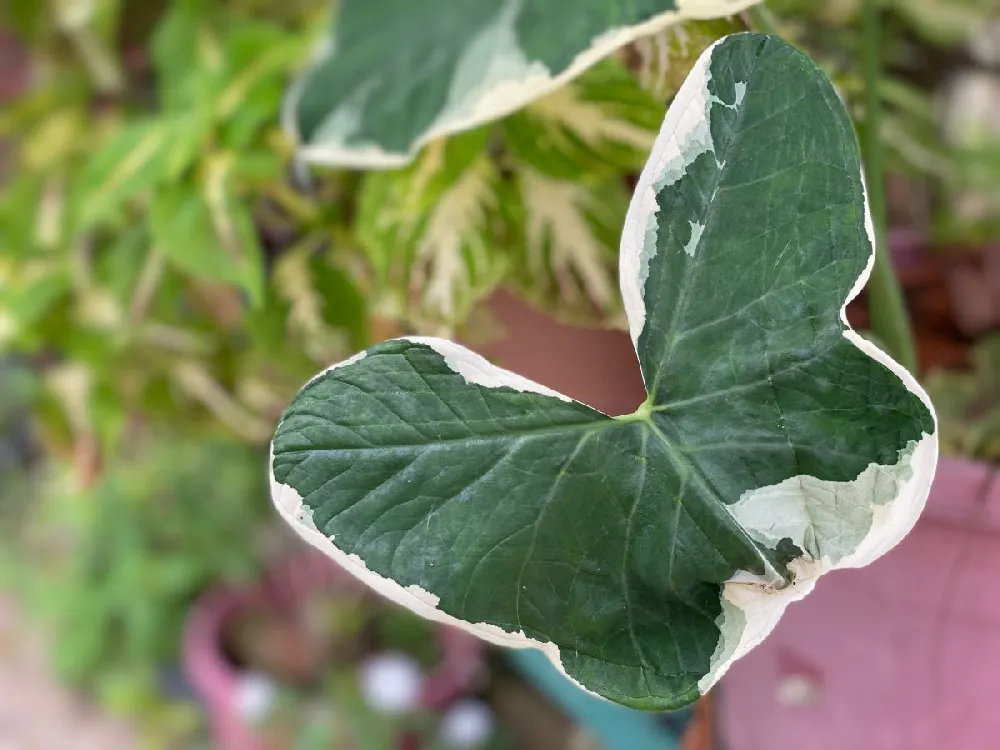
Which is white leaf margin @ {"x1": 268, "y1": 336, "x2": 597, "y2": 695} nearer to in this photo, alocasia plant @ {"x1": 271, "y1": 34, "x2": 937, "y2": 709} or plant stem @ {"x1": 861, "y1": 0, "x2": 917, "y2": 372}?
alocasia plant @ {"x1": 271, "y1": 34, "x2": 937, "y2": 709}

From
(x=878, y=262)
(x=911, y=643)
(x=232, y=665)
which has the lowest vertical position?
(x=232, y=665)

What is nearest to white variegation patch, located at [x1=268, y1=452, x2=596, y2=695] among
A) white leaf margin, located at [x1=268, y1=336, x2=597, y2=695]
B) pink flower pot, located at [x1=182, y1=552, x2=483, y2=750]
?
white leaf margin, located at [x1=268, y1=336, x2=597, y2=695]

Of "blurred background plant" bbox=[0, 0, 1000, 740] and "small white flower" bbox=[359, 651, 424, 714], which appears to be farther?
"small white flower" bbox=[359, 651, 424, 714]

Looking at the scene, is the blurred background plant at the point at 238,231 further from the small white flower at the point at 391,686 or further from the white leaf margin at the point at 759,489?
the small white flower at the point at 391,686

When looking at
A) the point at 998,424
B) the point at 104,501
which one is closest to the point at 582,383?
the point at 998,424

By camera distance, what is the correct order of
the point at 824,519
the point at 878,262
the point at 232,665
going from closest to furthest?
the point at 824,519 < the point at 878,262 < the point at 232,665

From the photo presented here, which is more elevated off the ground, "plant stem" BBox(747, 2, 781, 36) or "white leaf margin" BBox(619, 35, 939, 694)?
"plant stem" BBox(747, 2, 781, 36)

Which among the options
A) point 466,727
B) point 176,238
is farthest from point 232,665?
point 176,238

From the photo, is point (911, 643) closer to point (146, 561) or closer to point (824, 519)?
point (824, 519)
